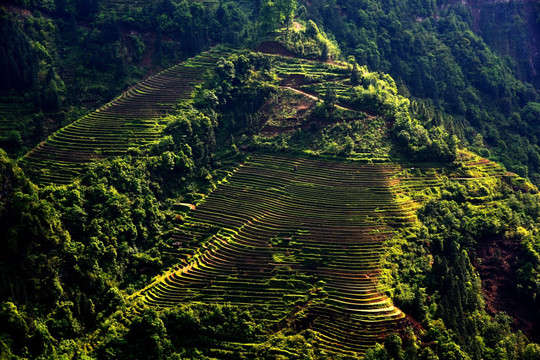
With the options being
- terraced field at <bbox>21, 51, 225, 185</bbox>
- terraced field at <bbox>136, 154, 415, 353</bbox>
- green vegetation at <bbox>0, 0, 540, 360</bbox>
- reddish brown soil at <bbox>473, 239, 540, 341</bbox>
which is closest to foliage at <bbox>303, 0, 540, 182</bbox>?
green vegetation at <bbox>0, 0, 540, 360</bbox>

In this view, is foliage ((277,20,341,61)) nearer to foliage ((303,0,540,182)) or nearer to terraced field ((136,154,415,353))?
foliage ((303,0,540,182))

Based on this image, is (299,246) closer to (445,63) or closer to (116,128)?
(116,128)

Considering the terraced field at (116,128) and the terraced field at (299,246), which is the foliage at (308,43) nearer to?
A: the terraced field at (116,128)

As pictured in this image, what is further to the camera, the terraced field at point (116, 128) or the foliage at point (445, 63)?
the foliage at point (445, 63)

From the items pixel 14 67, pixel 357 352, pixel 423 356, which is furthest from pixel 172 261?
pixel 14 67

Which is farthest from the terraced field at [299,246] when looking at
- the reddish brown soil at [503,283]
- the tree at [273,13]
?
the tree at [273,13]
